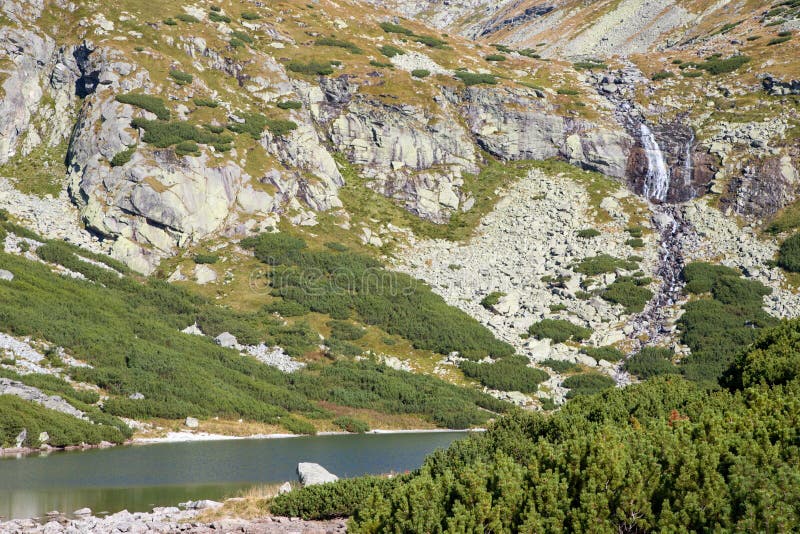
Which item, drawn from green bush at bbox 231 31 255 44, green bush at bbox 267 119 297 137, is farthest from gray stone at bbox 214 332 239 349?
green bush at bbox 231 31 255 44

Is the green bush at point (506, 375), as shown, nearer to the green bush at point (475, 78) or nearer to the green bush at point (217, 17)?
the green bush at point (475, 78)

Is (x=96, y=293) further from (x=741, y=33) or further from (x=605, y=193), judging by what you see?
(x=741, y=33)

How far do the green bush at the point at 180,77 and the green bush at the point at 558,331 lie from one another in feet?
167

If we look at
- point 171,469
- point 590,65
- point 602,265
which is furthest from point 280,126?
point 171,469

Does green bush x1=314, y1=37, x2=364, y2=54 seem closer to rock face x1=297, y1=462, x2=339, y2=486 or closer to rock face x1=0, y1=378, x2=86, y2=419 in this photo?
rock face x1=0, y1=378, x2=86, y2=419

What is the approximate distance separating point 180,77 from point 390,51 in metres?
34.4

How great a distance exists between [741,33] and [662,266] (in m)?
61.3

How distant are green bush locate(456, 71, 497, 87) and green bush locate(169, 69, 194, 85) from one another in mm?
38042

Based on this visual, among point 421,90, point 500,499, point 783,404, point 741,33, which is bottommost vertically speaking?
point 500,499

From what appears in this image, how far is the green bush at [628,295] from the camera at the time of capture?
66188mm

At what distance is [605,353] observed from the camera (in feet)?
198

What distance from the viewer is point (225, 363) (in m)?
50.7

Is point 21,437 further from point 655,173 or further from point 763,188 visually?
point 655,173

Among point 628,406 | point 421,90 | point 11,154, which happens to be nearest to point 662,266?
point 421,90
